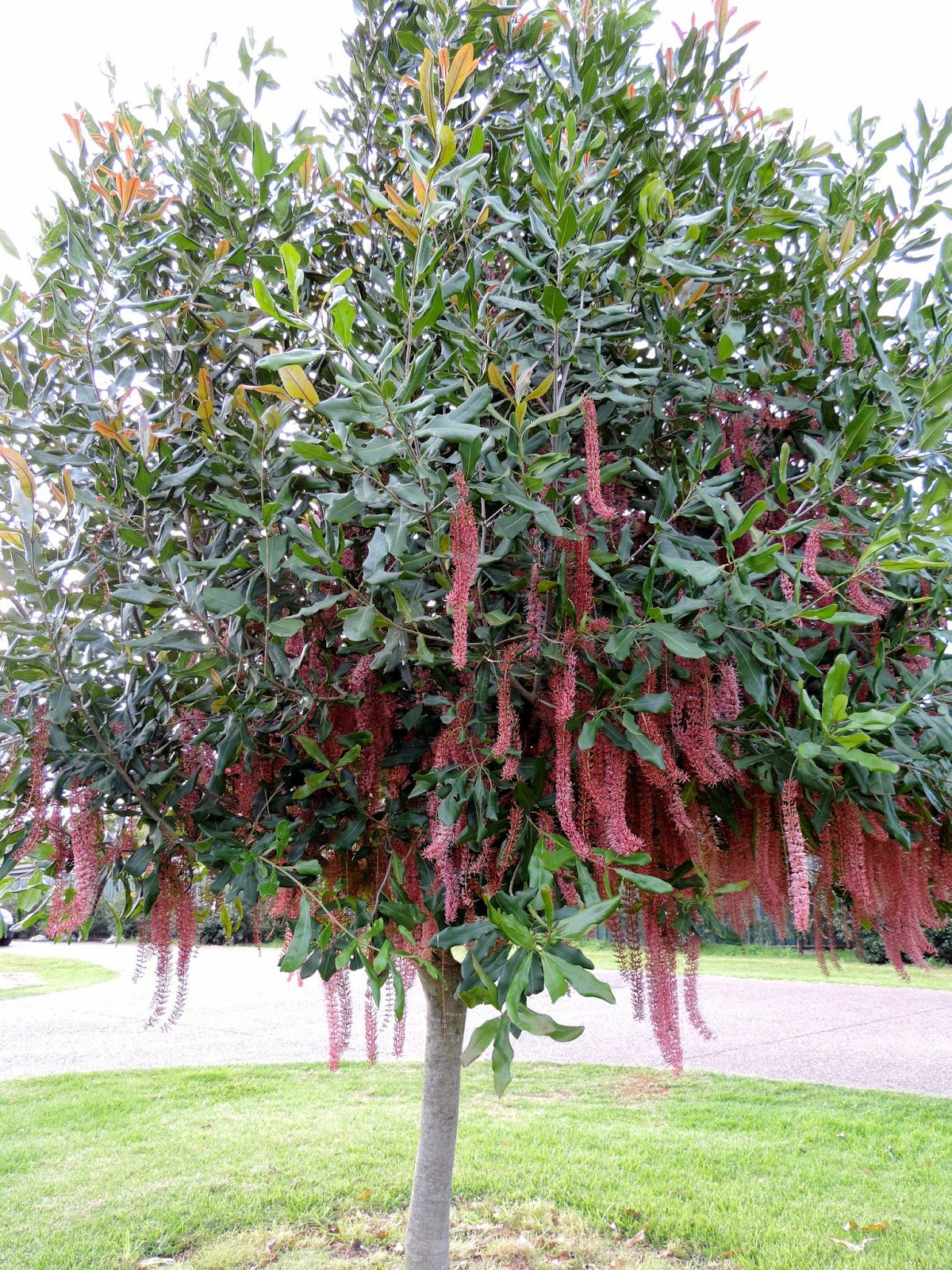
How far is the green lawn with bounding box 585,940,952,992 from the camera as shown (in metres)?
13.1

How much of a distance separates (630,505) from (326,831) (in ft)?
3.84

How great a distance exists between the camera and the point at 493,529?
1.90 meters

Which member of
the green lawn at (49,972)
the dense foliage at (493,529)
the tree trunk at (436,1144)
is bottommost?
the green lawn at (49,972)

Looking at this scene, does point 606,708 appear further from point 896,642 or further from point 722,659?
point 896,642

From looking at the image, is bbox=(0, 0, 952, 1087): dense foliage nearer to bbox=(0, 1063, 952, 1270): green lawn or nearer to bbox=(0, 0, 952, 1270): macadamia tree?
bbox=(0, 0, 952, 1270): macadamia tree

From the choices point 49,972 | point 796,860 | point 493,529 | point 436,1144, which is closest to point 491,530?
point 493,529

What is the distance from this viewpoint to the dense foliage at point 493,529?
1695 mm

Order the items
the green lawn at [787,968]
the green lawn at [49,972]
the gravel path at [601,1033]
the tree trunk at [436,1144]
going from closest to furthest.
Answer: the tree trunk at [436,1144] < the gravel path at [601,1033] < the green lawn at [787,968] < the green lawn at [49,972]

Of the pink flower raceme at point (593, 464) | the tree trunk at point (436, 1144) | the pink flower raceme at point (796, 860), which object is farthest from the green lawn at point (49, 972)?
the pink flower raceme at point (593, 464)

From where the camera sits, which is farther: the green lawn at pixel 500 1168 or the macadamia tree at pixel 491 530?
the green lawn at pixel 500 1168

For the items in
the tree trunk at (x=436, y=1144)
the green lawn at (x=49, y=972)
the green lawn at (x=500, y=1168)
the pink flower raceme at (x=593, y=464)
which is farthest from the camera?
the green lawn at (x=49, y=972)

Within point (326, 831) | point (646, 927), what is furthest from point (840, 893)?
point (326, 831)

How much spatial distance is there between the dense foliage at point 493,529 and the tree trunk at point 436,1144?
105 centimetres

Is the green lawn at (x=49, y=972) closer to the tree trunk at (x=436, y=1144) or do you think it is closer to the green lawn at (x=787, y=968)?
the green lawn at (x=787, y=968)
